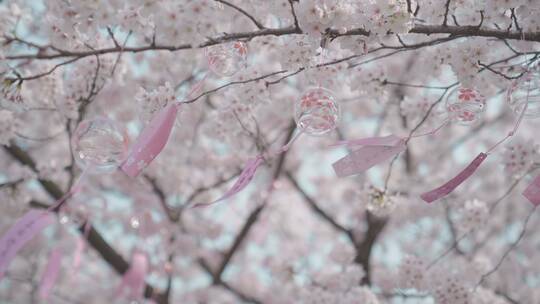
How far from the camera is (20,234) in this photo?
2.70 metres

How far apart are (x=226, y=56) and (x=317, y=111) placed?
1.53 ft

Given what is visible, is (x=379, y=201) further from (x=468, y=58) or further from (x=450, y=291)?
(x=468, y=58)

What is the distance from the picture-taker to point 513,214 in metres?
7.57

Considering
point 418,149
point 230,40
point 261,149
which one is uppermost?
point 230,40

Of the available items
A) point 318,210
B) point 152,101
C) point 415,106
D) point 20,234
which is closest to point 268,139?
point 318,210

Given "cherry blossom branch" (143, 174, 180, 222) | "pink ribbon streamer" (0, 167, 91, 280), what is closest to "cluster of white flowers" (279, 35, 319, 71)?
"pink ribbon streamer" (0, 167, 91, 280)

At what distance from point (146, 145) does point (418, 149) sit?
548 cm

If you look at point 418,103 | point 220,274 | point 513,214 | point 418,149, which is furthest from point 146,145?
point 513,214

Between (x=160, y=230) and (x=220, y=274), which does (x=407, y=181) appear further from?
(x=160, y=230)

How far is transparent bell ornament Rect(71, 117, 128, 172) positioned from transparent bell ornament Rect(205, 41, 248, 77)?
515 mm

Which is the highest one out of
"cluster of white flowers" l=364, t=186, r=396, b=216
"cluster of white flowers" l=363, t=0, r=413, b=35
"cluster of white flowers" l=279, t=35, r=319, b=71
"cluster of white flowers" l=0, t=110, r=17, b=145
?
"cluster of white flowers" l=363, t=0, r=413, b=35

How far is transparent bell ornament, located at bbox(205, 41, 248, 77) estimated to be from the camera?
2651mm

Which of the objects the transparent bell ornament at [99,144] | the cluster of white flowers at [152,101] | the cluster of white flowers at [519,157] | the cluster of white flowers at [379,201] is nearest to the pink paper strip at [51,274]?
the transparent bell ornament at [99,144]

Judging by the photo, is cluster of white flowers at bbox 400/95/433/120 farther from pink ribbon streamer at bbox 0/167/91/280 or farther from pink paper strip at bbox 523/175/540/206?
pink ribbon streamer at bbox 0/167/91/280
